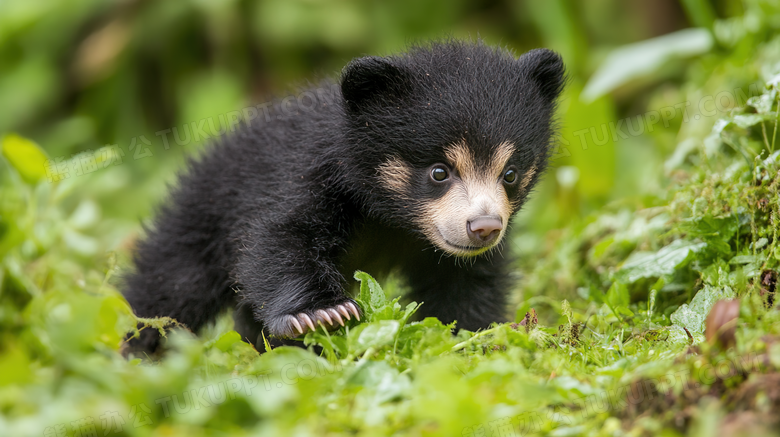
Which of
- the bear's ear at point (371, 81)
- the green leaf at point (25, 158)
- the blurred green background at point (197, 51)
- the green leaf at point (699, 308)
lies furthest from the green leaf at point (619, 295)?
the blurred green background at point (197, 51)

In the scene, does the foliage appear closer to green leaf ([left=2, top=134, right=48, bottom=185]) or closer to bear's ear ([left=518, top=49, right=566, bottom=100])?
green leaf ([left=2, top=134, right=48, bottom=185])

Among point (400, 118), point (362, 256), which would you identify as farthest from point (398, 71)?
point (362, 256)

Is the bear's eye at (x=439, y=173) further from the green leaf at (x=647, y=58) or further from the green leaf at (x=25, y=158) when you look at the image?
the green leaf at (x=647, y=58)

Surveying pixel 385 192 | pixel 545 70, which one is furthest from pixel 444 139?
pixel 545 70

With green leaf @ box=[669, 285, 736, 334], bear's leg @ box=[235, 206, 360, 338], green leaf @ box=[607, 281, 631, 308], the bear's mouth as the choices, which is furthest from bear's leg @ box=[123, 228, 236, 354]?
green leaf @ box=[669, 285, 736, 334]

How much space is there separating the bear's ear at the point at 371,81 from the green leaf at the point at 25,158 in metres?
1.71

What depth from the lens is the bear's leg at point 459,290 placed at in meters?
4.71

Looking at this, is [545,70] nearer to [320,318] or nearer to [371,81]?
[371,81]

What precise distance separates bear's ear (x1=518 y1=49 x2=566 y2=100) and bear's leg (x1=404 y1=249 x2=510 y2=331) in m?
1.14

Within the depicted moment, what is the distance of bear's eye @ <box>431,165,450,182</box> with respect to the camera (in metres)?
4.22

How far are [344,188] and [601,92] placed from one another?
13.0 feet

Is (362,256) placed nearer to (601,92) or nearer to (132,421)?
(132,421)

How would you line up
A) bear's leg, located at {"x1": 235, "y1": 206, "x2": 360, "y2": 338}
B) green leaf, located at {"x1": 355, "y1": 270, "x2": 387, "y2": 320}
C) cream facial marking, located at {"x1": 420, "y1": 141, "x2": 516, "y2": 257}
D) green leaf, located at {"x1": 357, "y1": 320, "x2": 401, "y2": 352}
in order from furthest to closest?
cream facial marking, located at {"x1": 420, "y1": 141, "x2": 516, "y2": 257}, bear's leg, located at {"x1": 235, "y1": 206, "x2": 360, "y2": 338}, green leaf, located at {"x1": 355, "y1": 270, "x2": 387, "y2": 320}, green leaf, located at {"x1": 357, "y1": 320, "x2": 401, "y2": 352}

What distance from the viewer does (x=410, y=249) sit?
4.79 metres
